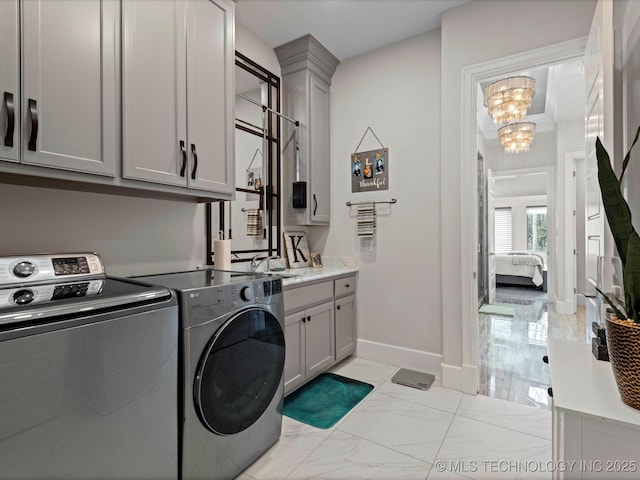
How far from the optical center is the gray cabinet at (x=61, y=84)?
1.18m

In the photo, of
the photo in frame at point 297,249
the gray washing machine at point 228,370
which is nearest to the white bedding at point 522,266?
the photo in frame at point 297,249

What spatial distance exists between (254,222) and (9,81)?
66.0 inches

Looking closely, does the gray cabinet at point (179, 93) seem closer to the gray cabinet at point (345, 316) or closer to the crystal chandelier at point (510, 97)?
the gray cabinet at point (345, 316)

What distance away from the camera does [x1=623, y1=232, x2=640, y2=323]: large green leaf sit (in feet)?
3.06

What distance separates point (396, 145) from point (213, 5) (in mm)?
1712

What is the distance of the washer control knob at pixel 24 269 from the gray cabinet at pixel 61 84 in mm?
374

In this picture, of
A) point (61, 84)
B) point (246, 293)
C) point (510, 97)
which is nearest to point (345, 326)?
point (246, 293)

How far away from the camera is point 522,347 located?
343 centimetres

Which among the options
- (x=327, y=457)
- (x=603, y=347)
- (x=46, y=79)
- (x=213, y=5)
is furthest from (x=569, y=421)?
(x=213, y=5)

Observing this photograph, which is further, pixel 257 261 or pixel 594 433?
pixel 257 261

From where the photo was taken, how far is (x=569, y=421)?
92 cm

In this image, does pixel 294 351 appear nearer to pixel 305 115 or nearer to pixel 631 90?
pixel 305 115

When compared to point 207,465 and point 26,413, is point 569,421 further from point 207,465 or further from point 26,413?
point 26,413

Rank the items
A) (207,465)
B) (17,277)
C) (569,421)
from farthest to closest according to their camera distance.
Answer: (207,465), (17,277), (569,421)
